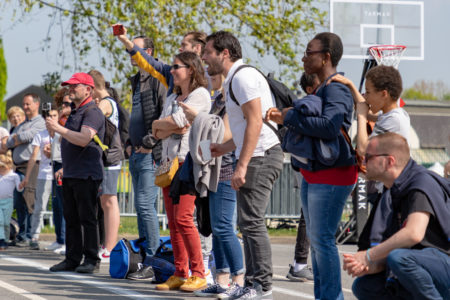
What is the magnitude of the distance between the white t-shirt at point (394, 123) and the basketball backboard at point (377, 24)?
1049cm

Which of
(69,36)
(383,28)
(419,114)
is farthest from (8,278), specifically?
(419,114)

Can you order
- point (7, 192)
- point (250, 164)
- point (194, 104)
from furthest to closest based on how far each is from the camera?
point (7, 192), point (194, 104), point (250, 164)

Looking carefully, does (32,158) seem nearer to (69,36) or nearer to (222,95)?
(222,95)

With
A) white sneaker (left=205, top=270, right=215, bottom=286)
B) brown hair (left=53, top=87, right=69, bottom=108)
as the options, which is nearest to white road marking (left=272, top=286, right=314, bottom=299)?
white sneaker (left=205, top=270, right=215, bottom=286)

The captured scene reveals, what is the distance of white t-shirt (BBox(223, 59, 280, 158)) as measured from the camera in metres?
5.92

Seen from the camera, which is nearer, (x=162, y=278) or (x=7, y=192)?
(x=162, y=278)

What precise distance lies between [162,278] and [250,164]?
2073mm

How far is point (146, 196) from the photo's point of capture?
8.20 meters

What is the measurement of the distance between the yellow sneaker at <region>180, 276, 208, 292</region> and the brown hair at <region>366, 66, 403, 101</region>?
2.41 metres

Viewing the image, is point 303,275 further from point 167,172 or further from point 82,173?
point 82,173

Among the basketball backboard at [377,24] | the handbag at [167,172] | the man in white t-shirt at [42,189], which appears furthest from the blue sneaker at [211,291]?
the basketball backboard at [377,24]

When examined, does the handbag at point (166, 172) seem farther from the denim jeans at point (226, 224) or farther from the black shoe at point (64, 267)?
the black shoe at point (64, 267)

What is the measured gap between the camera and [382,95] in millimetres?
5590

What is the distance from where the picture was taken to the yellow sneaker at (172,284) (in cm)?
709
